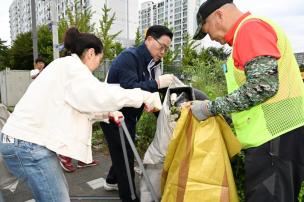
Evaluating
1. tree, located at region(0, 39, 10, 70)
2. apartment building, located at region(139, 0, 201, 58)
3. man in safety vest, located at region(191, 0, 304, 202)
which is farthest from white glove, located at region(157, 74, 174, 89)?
apartment building, located at region(139, 0, 201, 58)

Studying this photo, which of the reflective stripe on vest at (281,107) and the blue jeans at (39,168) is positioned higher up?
the reflective stripe on vest at (281,107)

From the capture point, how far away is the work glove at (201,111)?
192 centimetres

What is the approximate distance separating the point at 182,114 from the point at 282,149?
2.12ft

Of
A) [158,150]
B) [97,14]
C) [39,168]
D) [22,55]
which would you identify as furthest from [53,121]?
[97,14]

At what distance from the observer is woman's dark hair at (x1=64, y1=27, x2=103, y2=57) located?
2.28 metres

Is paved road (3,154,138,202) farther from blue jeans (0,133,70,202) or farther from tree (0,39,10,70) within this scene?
tree (0,39,10,70)

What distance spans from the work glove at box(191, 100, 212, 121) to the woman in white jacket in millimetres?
506

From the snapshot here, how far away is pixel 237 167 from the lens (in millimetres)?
2318

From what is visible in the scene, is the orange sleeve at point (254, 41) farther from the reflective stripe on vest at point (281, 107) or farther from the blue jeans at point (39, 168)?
the blue jeans at point (39, 168)

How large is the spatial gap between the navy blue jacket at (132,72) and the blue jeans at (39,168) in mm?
1030

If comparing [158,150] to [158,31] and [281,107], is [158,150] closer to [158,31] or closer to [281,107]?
[281,107]

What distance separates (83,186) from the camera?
4176 millimetres

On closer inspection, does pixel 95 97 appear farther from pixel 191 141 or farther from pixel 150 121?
pixel 150 121

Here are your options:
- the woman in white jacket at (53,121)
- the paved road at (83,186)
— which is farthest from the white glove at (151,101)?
the paved road at (83,186)
